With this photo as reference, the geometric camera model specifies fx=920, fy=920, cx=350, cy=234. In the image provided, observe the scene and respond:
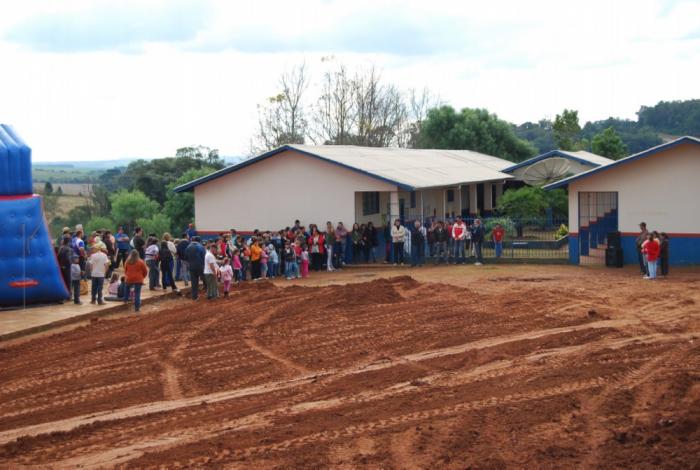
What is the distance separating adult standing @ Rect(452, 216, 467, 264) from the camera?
100 ft

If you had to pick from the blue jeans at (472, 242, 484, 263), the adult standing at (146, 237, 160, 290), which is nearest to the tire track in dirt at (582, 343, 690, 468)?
the adult standing at (146, 237, 160, 290)

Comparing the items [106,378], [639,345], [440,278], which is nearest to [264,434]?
[106,378]

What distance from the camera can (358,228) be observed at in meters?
31.0

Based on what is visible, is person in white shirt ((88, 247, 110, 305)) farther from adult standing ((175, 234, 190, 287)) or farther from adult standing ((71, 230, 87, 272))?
adult standing ((175, 234, 190, 287))

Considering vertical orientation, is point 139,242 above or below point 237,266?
above

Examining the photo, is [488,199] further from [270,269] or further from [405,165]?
[270,269]

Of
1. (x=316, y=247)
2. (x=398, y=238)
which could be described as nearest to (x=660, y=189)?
(x=398, y=238)

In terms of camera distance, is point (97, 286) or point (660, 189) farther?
point (660, 189)

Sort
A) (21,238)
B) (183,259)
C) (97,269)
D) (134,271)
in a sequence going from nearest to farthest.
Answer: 1. (21,238)
2. (134,271)
3. (97,269)
4. (183,259)

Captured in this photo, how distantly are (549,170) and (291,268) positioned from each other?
1666cm

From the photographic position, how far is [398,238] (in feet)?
99.5

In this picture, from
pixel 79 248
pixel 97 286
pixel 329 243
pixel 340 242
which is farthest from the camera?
pixel 340 242

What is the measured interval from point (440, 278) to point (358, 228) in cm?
503

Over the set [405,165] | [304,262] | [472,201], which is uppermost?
[405,165]
